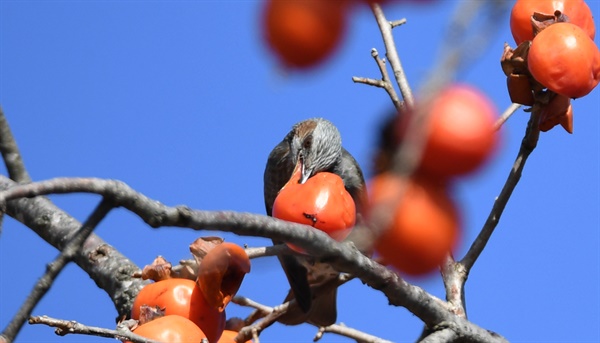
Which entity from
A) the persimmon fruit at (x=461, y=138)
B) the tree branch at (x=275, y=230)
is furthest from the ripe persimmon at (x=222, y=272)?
the persimmon fruit at (x=461, y=138)

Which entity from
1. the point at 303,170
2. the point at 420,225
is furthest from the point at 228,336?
the point at 303,170

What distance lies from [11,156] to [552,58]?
156cm

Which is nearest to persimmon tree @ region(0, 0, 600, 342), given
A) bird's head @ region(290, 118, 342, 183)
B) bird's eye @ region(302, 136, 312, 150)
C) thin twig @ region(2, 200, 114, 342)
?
thin twig @ region(2, 200, 114, 342)

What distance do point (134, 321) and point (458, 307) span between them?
968 millimetres

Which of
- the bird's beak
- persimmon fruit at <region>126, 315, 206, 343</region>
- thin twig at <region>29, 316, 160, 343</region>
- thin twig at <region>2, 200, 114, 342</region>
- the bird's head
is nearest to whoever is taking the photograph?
thin twig at <region>2, 200, 114, 342</region>

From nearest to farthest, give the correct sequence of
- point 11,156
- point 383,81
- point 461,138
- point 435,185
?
point 461,138, point 435,185, point 11,156, point 383,81

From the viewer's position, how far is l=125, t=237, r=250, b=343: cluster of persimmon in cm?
223

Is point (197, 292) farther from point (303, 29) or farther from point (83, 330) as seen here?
point (303, 29)

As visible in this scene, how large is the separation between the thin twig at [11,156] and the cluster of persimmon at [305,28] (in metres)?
1.19

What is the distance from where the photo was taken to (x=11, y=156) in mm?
2551

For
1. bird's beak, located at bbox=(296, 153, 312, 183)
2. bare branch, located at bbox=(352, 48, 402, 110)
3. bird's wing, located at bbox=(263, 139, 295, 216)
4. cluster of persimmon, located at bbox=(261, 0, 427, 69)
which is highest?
bird's wing, located at bbox=(263, 139, 295, 216)

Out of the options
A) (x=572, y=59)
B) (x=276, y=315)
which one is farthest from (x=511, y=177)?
(x=276, y=315)

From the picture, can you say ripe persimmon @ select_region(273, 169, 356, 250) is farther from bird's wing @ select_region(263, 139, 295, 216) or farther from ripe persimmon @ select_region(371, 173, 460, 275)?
bird's wing @ select_region(263, 139, 295, 216)

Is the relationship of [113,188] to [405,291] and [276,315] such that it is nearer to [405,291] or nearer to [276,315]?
[405,291]
